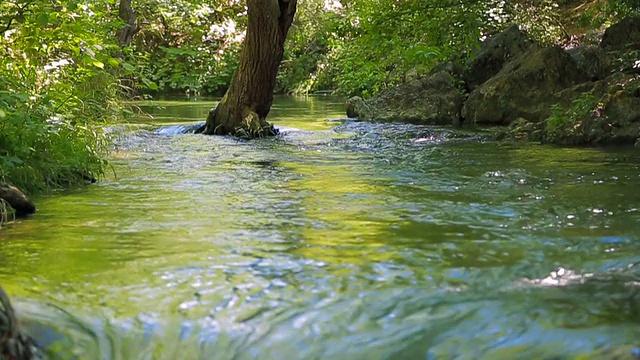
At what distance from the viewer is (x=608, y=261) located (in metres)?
3.54

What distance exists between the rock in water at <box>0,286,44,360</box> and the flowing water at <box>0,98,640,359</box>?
12 centimetres

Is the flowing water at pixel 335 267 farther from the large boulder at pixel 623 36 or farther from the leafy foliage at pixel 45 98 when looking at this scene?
the large boulder at pixel 623 36

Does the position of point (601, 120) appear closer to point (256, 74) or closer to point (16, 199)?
point (256, 74)

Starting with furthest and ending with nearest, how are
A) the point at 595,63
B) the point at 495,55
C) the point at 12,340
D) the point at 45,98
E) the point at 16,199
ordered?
the point at 495,55, the point at 595,63, the point at 45,98, the point at 16,199, the point at 12,340

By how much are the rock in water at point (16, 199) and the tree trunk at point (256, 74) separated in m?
7.34

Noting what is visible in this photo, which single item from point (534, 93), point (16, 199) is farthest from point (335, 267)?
point (534, 93)

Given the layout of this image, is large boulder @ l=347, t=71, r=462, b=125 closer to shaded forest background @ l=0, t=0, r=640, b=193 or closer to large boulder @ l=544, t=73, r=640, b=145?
shaded forest background @ l=0, t=0, r=640, b=193

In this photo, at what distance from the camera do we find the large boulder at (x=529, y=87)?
13.1 metres

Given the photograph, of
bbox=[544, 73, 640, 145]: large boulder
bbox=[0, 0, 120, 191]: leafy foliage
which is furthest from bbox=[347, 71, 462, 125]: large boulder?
bbox=[0, 0, 120, 191]: leafy foliage

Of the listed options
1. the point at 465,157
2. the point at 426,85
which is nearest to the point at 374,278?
the point at 465,157

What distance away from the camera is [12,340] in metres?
2.34

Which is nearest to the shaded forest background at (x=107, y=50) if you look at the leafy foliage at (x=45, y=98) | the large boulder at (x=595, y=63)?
the leafy foliage at (x=45, y=98)

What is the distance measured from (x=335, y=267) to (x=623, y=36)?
11694 millimetres

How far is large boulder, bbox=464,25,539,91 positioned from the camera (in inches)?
608
